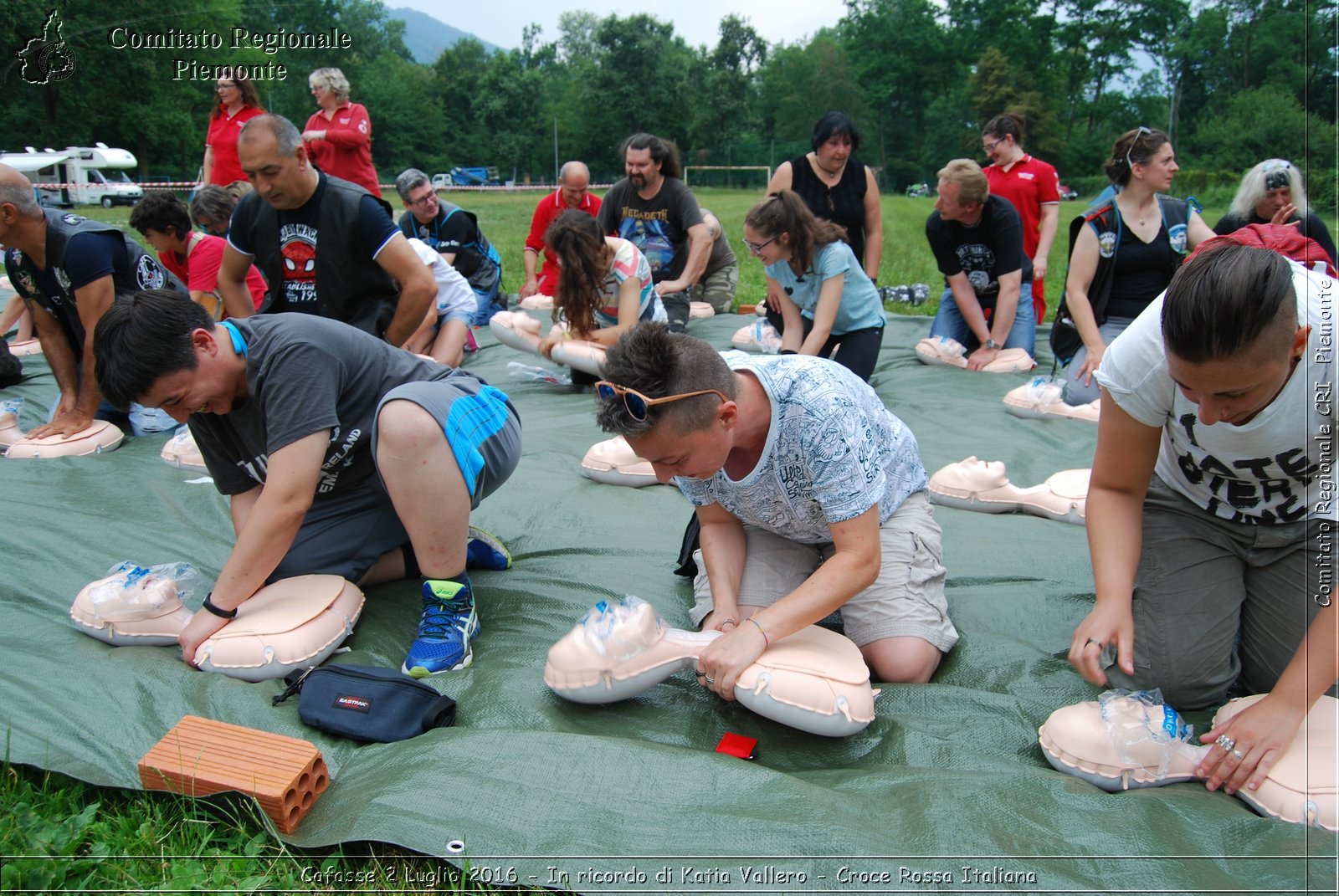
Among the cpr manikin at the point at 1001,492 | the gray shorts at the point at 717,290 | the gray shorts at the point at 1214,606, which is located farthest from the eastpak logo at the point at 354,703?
the gray shorts at the point at 717,290

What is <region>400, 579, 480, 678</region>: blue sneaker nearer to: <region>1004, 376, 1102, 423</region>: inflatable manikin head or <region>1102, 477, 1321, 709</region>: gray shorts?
<region>1102, 477, 1321, 709</region>: gray shorts

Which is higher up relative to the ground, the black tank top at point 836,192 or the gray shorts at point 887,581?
the black tank top at point 836,192

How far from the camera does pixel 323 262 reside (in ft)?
12.0

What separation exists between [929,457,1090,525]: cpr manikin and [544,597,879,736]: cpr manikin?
1.34 metres

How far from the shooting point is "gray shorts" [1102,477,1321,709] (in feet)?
6.22

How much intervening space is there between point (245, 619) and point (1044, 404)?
339cm

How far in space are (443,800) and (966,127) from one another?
4605 centimetres

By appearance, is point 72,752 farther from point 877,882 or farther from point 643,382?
point 877,882

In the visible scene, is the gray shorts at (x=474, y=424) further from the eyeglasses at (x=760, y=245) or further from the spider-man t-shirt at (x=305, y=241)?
the eyeglasses at (x=760, y=245)

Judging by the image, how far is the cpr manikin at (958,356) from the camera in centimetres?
494

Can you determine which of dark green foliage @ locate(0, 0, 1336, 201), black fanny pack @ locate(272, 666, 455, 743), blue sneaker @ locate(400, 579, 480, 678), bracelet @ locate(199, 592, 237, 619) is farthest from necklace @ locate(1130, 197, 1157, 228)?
dark green foliage @ locate(0, 0, 1336, 201)

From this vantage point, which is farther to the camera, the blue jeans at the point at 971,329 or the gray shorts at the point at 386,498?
the blue jeans at the point at 971,329

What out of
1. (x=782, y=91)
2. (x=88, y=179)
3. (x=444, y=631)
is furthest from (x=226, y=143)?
(x=782, y=91)

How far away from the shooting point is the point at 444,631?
2.21 m
